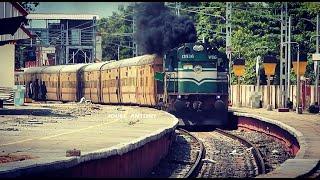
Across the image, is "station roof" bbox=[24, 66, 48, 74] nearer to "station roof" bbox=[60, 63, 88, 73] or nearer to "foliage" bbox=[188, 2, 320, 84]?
"station roof" bbox=[60, 63, 88, 73]

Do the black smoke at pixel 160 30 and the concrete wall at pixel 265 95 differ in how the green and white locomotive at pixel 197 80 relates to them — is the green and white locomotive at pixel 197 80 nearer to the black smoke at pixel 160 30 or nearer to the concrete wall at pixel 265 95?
the black smoke at pixel 160 30

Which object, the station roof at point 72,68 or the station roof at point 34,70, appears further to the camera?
the station roof at point 34,70

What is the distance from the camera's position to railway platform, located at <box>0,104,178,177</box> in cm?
1146

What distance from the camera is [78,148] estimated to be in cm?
1577

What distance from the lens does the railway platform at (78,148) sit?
37.6 feet

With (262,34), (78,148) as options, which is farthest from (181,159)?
(262,34)

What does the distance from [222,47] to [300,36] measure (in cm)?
1247

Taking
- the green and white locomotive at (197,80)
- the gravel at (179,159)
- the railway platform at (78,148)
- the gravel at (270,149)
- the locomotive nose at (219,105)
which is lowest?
the gravel at (270,149)

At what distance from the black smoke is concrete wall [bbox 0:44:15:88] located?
24.5 feet

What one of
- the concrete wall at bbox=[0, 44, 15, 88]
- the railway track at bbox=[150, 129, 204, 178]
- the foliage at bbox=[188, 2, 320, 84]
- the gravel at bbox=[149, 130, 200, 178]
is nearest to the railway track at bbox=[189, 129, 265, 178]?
the railway track at bbox=[150, 129, 204, 178]

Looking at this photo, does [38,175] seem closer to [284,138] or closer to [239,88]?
[284,138]

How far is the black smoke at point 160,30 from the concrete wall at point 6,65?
7.48 metres

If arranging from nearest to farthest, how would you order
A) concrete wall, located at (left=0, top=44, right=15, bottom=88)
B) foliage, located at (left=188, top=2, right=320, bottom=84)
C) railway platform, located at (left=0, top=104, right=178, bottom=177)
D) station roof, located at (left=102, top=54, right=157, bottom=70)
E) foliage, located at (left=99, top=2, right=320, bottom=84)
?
1. railway platform, located at (left=0, top=104, right=178, bottom=177)
2. station roof, located at (left=102, top=54, right=157, bottom=70)
3. concrete wall, located at (left=0, top=44, right=15, bottom=88)
4. foliage, located at (left=99, top=2, right=320, bottom=84)
5. foliage, located at (left=188, top=2, right=320, bottom=84)

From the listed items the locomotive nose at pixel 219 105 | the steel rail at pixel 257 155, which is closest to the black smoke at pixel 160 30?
the locomotive nose at pixel 219 105
